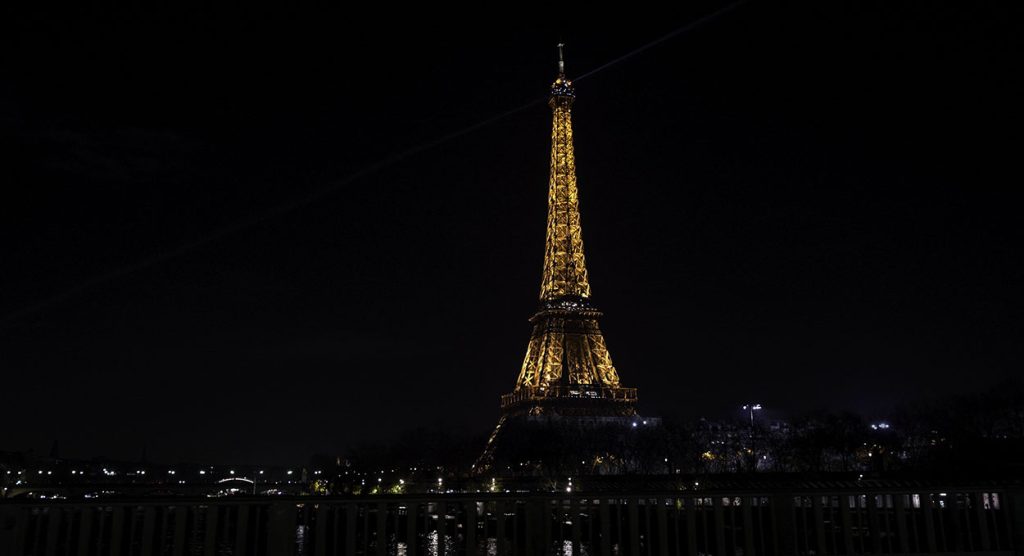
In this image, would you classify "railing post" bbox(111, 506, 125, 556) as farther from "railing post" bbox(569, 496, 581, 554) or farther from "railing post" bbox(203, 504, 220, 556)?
"railing post" bbox(569, 496, 581, 554)

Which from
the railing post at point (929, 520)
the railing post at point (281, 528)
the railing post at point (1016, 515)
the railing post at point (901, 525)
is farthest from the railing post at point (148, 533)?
the railing post at point (1016, 515)

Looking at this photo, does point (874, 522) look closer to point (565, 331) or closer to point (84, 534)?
Answer: point (84, 534)

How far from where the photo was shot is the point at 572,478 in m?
72.8

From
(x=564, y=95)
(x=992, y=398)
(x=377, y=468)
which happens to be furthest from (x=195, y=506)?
(x=377, y=468)

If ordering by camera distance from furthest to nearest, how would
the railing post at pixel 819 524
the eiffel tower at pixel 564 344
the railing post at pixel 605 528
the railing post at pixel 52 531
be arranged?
the eiffel tower at pixel 564 344 < the railing post at pixel 819 524 < the railing post at pixel 605 528 < the railing post at pixel 52 531

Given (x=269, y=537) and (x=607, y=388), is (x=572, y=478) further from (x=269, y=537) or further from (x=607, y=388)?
(x=269, y=537)

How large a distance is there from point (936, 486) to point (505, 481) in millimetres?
71516

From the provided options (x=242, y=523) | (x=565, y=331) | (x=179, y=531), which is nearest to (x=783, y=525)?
(x=242, y=523)

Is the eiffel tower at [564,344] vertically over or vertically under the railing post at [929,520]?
over

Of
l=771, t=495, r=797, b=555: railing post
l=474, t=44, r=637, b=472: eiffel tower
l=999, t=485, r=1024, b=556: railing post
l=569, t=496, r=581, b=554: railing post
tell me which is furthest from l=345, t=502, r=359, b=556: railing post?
l=474, t=44, r=637, b=472: eiffel tower

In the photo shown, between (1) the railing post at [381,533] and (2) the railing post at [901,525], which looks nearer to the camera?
(1) the railing post at [381,533]

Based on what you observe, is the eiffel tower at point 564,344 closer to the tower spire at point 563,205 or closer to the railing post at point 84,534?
the tower spire at point 563,205

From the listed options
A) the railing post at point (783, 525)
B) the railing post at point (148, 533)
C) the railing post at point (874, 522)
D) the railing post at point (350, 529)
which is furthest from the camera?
the railing post at point (874, 522)

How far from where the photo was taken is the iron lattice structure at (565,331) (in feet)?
294
